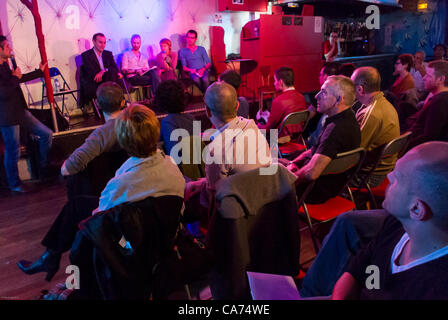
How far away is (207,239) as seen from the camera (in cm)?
178

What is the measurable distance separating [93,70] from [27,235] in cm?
345

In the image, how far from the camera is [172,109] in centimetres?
271

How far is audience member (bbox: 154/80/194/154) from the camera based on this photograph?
8.72 ft

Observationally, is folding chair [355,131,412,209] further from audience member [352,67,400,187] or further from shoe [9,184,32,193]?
shoe [9,184,32,193]

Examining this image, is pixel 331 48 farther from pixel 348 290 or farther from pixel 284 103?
pixel 348 290

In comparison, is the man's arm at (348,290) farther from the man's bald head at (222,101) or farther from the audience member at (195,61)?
the audience member at (195,61)

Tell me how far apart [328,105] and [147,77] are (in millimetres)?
4428

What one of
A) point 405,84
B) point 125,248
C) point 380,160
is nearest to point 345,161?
point 380,160

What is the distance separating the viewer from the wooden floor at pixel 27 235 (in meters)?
2.32

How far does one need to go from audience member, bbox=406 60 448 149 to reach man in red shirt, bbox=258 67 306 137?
125 centimetres

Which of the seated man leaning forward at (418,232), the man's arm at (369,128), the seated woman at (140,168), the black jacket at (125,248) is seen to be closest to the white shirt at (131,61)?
the man's arm at (369,128)

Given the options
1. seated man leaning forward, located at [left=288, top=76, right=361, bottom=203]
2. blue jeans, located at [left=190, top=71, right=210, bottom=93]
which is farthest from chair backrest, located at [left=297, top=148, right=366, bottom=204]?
blue jeans, located at [left=190, top=71, right=210, bottom=93]

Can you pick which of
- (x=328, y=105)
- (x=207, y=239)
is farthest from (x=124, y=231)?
(x=328, y=105)
